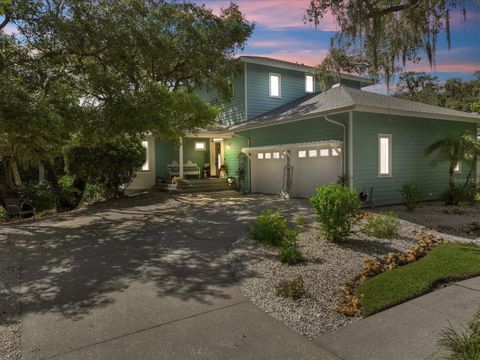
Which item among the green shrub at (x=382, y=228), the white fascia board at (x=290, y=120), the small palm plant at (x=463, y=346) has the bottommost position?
the small palm plant at (x=463, y=346)

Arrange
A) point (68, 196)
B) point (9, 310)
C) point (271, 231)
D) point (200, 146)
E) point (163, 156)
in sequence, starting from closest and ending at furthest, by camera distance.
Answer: point (9, 310) < point (271, 231) < point (68, 196) < point (163, 156) < point (200, 146)

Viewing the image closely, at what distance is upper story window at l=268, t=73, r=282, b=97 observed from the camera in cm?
1762

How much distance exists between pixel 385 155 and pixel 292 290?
9657 mm

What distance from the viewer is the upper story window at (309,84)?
18.7 m

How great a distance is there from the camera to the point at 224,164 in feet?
60.6

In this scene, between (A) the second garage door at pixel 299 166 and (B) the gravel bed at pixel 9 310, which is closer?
(B) the gravel bed at pixel 9 310

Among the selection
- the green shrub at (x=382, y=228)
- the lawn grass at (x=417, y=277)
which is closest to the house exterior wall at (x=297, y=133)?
the green shrub at (x=382, y=228)

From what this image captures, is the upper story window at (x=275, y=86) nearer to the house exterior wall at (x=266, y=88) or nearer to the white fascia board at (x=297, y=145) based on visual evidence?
the house exterior wall at (x=266, y=88)

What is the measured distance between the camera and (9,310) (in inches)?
165

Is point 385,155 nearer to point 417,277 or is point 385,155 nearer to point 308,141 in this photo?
point 308,141

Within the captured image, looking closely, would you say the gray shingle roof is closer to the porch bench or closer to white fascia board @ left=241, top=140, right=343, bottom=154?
white fascia board @ left=241, top=140, right=343, bottom=154

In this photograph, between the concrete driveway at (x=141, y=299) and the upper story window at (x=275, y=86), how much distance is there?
415 inches

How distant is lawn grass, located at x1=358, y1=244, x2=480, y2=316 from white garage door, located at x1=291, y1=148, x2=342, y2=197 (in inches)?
240

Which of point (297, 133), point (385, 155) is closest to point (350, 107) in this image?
point (385, 155)
